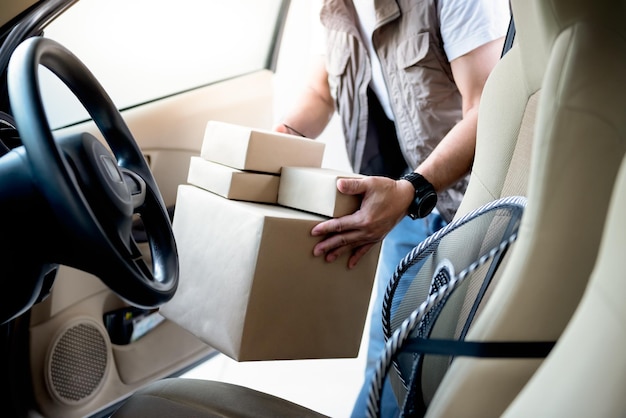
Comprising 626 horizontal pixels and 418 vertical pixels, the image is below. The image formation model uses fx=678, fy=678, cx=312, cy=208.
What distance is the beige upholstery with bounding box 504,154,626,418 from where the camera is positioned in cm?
54

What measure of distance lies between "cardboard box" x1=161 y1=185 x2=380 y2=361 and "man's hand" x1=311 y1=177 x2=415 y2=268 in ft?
0.08

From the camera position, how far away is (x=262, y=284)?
1.18 meters

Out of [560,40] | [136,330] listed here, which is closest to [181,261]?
[136,330]

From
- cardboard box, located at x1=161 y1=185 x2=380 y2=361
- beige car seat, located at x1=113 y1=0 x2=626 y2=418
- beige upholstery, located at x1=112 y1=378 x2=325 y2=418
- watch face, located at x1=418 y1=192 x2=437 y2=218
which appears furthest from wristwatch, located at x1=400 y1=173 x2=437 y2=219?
beige car seat, located at x1=113 y1=0 x2=626 y2=418

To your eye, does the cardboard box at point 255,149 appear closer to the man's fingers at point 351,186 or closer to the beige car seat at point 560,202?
the man's fingers at point 351,186

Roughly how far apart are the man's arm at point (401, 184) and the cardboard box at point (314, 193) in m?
0.02

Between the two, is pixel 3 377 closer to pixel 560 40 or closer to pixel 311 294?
pixel 311 294

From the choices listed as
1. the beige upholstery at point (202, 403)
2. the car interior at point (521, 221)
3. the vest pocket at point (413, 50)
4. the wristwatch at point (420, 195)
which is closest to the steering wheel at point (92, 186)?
the car interior at point (521, 221)

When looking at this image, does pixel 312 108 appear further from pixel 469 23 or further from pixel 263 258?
pixel 263 258

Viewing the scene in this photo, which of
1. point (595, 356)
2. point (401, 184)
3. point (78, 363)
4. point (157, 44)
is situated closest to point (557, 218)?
point (595, 356)

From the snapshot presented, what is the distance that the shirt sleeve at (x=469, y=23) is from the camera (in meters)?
1.41

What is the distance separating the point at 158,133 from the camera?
5.47 feet

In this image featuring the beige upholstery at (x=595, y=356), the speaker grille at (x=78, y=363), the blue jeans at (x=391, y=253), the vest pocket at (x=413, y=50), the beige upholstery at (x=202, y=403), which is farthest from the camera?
the blue jeans at (x=391, y=253)

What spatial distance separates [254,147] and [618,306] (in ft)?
2.68
